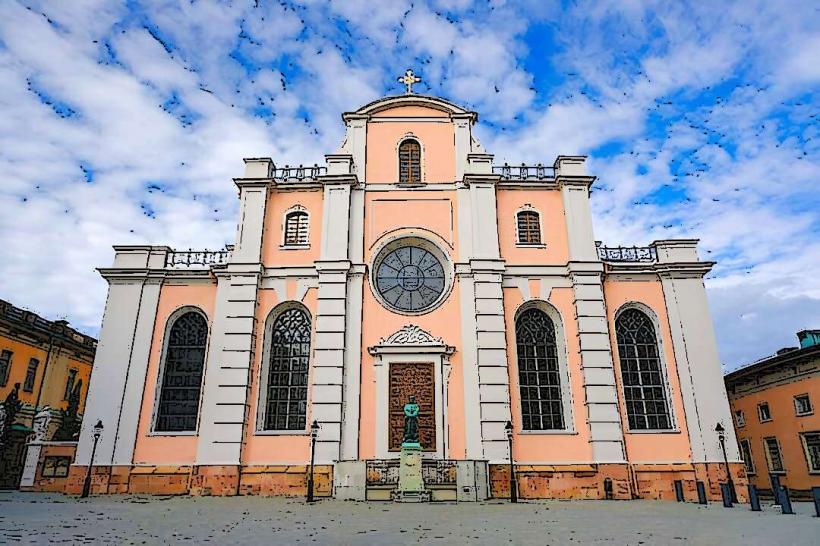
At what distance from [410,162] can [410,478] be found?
13512mm

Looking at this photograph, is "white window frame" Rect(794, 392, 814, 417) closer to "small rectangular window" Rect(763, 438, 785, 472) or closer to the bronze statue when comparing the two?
"small rectangular window" Rect(763, 438, 785, 472)

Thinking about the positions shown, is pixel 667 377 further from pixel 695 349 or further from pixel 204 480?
pixel 204 480

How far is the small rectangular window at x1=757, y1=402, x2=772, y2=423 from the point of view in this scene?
29677 mm

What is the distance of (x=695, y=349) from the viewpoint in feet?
73.7

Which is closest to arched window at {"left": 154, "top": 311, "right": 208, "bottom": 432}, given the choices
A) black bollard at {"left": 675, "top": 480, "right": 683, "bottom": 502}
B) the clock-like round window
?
the clock-like round window

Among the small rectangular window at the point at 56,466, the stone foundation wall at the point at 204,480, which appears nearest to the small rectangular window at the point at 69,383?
the small rectangular window at the point at 56,466

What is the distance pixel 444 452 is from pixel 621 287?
10.1 m

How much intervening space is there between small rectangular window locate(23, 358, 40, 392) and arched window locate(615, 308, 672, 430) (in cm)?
3086

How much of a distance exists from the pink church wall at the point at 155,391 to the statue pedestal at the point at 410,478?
825cm

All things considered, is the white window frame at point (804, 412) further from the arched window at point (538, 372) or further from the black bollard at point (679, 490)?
the arched window at point (538, 372)

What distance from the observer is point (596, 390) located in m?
21.2

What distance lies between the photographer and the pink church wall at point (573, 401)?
68.0ft

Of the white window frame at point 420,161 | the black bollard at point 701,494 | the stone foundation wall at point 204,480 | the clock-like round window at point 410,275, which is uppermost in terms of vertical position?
the white window frame at point 420,161

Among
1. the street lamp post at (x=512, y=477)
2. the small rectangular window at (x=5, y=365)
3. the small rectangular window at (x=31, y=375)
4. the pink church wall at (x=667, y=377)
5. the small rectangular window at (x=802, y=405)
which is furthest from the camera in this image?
the small rectangular window at (x=31, y=375)
